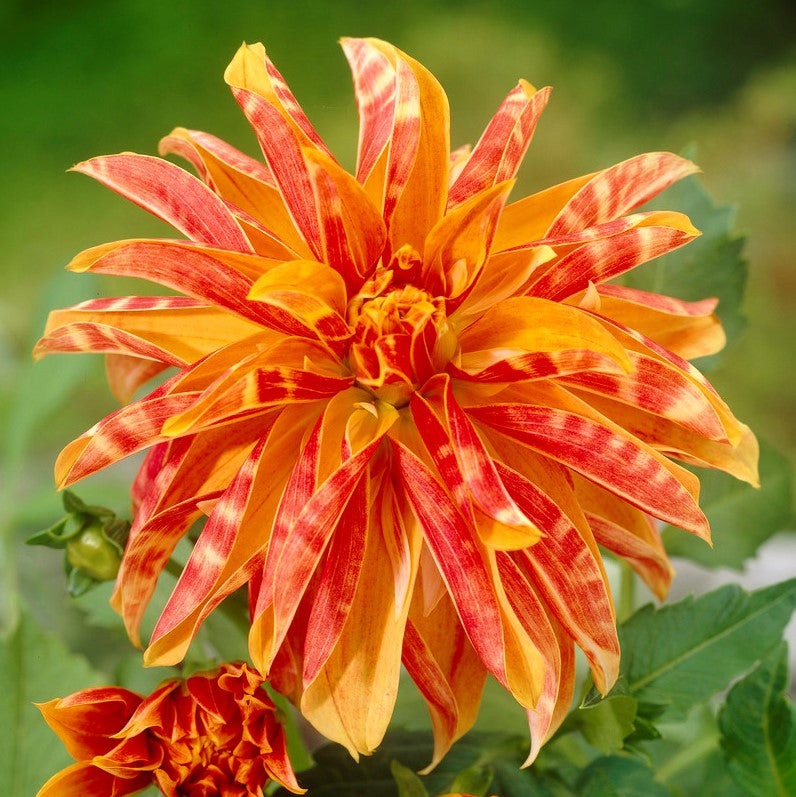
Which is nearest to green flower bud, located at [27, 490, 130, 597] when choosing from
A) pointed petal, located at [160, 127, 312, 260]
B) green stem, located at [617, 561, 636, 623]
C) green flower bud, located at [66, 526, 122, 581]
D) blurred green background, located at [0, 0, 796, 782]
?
green flower bud, located at [66, 526, 122, 581]

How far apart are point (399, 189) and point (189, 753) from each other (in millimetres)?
172

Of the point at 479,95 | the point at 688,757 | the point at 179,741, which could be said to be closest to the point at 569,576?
the point at 179,741

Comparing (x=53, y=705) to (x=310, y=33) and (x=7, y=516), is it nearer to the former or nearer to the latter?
Answer: (x=7, y=516)

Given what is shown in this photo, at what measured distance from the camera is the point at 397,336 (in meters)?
0.29

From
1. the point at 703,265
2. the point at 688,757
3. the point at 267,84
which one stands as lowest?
the point at 688,757

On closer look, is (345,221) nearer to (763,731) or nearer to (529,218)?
(529,218)

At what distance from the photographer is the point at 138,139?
1121 mm

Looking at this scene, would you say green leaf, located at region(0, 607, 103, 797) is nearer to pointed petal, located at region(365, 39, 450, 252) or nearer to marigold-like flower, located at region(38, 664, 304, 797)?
marigold-like flower, located at region(38, 664, 304, 797)

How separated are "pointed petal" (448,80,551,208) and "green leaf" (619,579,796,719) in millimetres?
163

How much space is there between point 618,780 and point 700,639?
0.19ft

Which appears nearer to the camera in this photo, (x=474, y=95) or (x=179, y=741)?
(x=179, y=741)

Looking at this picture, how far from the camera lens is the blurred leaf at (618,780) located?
1.20ft

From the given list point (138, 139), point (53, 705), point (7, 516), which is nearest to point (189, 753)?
point (53, 705)

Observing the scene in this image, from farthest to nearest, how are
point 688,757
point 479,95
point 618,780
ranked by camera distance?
point 479,95 < point 688,757 < point 618,780
